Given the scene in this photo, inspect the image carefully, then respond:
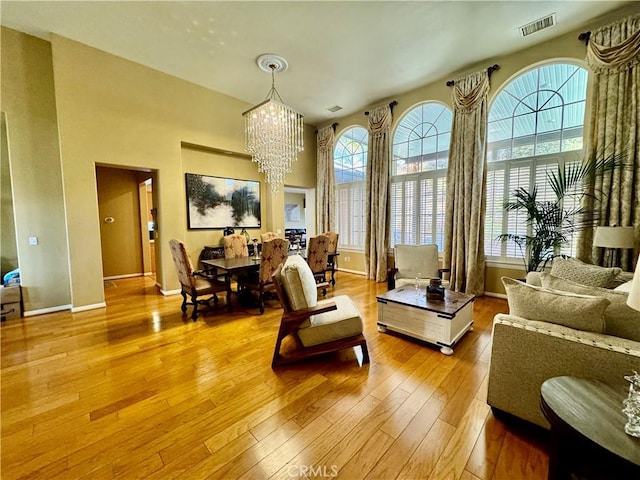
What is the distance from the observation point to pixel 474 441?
1.51 meters

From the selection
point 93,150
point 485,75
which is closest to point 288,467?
point 93,150

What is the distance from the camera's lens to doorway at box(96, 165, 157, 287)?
556 cm

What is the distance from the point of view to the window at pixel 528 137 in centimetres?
357

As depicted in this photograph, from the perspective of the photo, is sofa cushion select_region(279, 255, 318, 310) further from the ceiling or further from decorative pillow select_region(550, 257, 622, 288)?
the ceiling

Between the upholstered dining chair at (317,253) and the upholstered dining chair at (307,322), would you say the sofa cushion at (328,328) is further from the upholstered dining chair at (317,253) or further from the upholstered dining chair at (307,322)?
the upholstered dining chair at (317,253)

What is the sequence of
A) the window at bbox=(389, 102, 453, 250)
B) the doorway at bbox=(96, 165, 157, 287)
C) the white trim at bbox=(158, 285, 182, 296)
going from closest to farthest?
the white trim at bbox=(158, 285, 182, 296), the window at bbox=(389, 102, 453, 250), the doorway at bbox=(96, 165, 157, 287)

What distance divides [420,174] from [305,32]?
315cm

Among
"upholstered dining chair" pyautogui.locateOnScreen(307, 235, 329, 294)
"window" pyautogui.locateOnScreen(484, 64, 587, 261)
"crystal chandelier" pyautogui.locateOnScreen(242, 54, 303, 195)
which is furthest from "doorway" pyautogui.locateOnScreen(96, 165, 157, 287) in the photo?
"window" pyautogui.locateOnScreen(484, 64, 587, 261)

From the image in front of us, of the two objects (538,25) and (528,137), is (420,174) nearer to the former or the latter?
(528,137)

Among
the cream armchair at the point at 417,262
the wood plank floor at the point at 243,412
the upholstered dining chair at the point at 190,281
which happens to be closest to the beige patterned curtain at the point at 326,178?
the cream armchair at the point at 417,262

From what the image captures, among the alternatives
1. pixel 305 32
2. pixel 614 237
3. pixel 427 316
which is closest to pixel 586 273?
pixel 614 237

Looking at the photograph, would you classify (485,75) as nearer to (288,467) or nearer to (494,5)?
(494,5)

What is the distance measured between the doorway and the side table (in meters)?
6.30

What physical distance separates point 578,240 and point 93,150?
22.7 ft
